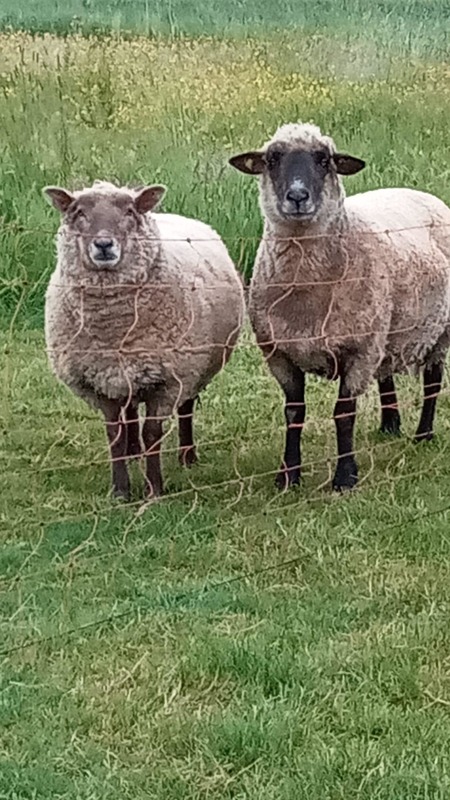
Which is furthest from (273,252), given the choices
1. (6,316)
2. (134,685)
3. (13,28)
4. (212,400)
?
(13,28)

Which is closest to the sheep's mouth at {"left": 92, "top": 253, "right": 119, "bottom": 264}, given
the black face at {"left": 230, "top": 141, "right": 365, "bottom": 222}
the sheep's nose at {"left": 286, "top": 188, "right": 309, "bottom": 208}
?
the black face at {"left": 230, "top": 141, "right": 365, "bottom": 222}

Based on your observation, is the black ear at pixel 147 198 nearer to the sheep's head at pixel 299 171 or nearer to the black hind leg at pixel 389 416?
the sheep's head at pixel 299 171

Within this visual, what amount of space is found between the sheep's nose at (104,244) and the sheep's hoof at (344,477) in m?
1.47

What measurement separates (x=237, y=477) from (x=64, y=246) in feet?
4.47

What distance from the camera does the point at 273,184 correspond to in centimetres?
590

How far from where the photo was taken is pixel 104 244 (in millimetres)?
5633

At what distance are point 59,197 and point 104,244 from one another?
293 mm

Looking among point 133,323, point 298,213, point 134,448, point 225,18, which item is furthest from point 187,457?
point 225,18

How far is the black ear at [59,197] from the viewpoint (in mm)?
5680

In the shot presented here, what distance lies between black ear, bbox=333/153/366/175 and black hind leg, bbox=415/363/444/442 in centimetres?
145

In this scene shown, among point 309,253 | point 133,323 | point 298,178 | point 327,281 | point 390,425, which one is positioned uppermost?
point 298,178

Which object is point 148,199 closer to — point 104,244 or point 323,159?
point 104,244

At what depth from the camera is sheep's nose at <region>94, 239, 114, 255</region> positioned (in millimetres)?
5629

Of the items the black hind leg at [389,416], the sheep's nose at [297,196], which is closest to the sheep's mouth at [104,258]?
the sheep's nose at [297,196]
